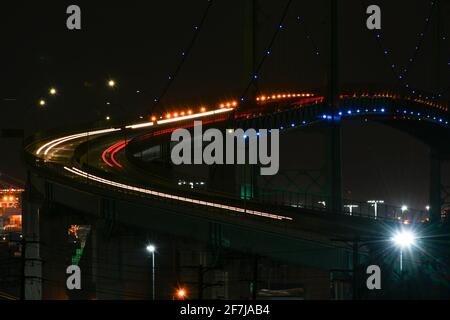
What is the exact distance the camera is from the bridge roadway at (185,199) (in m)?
51.7

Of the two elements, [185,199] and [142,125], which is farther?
[142,125]

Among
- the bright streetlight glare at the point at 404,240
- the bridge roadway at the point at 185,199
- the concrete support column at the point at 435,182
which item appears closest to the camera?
the bright streetlight glare at the point at 404,240

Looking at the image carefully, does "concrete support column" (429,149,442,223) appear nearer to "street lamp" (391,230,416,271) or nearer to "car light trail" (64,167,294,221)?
"car light trail" (64,167,294,221)

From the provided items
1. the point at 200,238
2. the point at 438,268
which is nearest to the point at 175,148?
the point at 200,238

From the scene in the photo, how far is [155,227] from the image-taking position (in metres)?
57.2

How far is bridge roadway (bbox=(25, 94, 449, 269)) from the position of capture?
5169 centimetres

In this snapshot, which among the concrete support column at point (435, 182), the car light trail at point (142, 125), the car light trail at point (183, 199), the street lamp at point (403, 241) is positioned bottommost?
the street lamp at point (403, 241)

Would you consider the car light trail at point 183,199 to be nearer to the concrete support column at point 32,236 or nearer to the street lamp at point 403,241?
the concrete support column at point 32,236

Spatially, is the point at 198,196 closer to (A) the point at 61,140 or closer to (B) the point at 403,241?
(B) the point at 403,241

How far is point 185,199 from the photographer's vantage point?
201 feet

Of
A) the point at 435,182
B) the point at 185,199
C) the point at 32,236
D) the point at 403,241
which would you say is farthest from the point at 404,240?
the point at 435,182


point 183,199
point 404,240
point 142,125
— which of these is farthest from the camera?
point 142,125

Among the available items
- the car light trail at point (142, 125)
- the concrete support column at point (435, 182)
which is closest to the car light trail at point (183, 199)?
the car light trail at point (142, 125)

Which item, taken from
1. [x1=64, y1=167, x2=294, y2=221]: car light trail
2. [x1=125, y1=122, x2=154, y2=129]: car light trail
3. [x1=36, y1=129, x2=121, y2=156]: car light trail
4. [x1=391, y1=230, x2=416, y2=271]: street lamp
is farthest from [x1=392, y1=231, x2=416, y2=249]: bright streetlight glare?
[x1=125, y1=122, x2=154, y2=129]: car light trail
